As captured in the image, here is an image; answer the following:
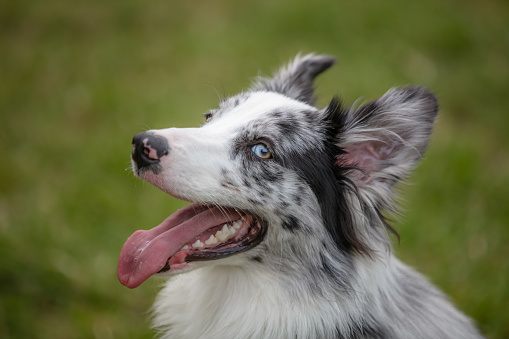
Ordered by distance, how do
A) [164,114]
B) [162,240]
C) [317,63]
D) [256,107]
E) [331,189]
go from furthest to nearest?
[164,114] < [317,63] < [256,107] < [331,189] < [162,240]

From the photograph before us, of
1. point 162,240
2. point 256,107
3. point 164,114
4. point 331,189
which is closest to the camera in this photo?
point 162,240

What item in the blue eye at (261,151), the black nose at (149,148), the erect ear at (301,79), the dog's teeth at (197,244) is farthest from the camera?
the erect ear at (301,79)

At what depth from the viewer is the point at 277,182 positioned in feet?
8.78

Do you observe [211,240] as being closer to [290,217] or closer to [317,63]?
[290,217]

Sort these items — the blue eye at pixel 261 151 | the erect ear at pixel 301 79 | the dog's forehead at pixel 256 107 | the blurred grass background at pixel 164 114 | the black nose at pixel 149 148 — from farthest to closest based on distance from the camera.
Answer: the blurred grass background at pixel 164 114, the erect ear at pixel 301 79, the dog's forehead at pixel 256 107, the blue eye at pixel 261 151, the black nose at pixel 149 148

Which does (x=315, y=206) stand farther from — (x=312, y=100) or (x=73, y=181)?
(x=73, y=181)

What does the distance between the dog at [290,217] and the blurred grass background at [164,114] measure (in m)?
0.66

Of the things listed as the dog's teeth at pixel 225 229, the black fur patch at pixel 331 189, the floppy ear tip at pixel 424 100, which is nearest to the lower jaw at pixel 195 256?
the dog's teeth at pixel 225 229

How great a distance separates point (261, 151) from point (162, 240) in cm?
73

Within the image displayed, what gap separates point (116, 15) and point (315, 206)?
268 inches

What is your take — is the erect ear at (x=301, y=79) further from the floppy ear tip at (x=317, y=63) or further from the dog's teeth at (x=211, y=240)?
the dog's teeth at (x=211, y=240)

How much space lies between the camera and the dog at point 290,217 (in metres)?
2.58

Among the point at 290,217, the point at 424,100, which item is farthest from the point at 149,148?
the point at 424,100

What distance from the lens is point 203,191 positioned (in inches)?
100
